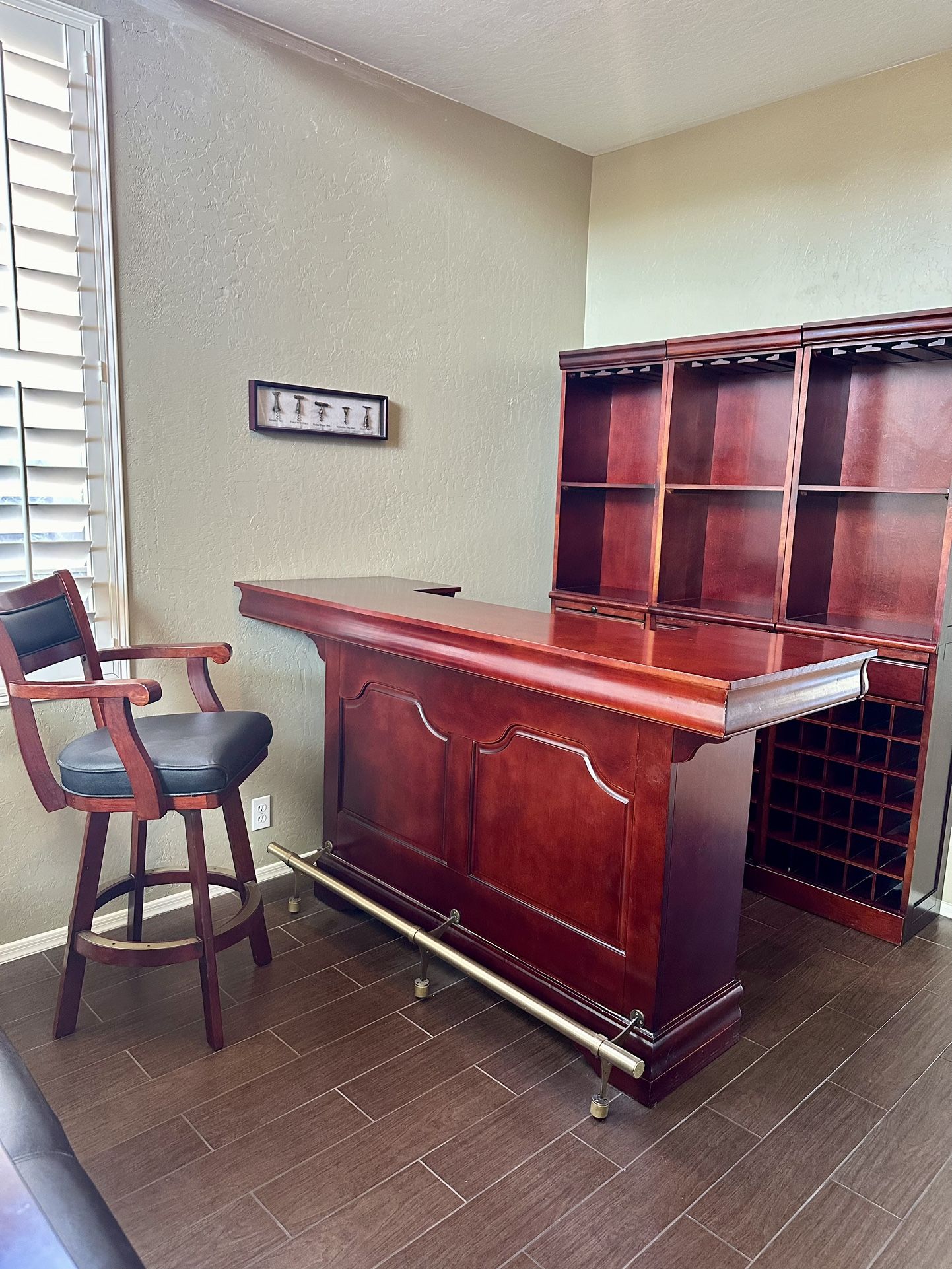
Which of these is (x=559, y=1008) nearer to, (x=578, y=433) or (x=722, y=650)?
(x=722, y=650)

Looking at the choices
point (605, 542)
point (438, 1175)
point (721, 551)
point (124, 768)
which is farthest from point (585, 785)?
point (605, 542)

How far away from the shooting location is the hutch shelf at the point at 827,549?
2783 millimetres

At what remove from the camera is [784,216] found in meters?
3.27

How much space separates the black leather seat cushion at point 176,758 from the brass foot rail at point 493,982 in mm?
605

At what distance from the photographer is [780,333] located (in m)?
2.93

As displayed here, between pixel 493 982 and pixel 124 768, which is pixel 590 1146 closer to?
pixel 493 982

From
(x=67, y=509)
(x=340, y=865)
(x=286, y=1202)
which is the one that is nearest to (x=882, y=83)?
(x=67, y=509)

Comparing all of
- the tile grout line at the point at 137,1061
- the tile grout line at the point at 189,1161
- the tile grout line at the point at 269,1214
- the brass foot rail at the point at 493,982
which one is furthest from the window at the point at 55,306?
the tile grout line at the point at 269,1214

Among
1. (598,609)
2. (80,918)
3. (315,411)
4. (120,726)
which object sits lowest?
(80,918)

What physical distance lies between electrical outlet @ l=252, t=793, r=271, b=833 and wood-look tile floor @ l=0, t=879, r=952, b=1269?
57cm

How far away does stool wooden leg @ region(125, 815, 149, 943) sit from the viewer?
8.01ft

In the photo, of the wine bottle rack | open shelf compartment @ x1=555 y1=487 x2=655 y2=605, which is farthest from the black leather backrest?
the wine bottle rack

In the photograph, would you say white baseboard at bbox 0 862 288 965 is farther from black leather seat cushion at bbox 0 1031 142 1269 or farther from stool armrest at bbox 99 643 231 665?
black leather seat cushion at bbox 0 1031 142 1269

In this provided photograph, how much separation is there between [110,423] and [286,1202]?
2.04 m
